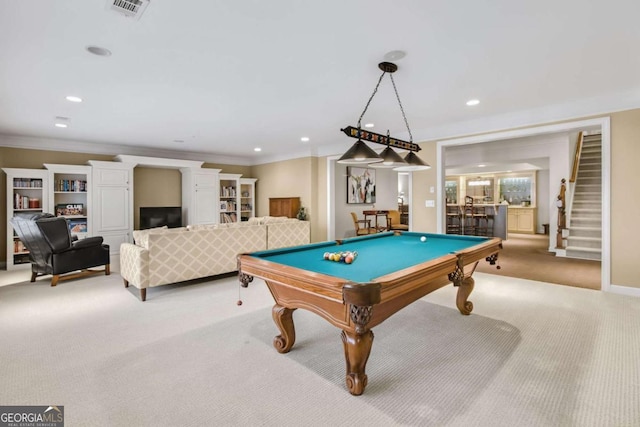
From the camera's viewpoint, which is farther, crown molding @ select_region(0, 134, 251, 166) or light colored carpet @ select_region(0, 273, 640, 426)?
crown molding @ select_region(0, 134, 251, 166)

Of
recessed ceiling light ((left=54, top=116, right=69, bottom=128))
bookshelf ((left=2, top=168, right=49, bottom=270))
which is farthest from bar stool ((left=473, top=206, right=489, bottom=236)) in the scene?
bookshelf ((left=2, top=168, right=49, bottom=270))

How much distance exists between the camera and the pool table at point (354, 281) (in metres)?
1.67

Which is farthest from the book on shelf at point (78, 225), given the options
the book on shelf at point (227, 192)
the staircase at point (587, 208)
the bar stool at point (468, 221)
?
the staircase at point (587, 208)

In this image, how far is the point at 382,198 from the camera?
9.29m

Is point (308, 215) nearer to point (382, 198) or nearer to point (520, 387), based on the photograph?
point (382, 198)

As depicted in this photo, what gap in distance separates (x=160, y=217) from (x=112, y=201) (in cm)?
112

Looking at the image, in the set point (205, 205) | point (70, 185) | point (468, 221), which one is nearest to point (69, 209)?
point (70, 185)

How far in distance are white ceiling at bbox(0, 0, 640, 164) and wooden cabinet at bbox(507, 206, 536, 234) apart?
7.22 metres

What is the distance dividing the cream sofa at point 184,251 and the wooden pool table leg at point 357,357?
2.86 m

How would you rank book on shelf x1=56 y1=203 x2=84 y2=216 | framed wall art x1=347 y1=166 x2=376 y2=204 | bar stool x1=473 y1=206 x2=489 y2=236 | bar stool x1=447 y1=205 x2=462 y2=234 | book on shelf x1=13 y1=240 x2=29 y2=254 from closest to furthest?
book on shelf x1=13 y1=240 x2=29 y2=254 → book on shelf x1=56 y1=203 x2=84 y2=216 → framed wall art x1=347 y1=166 x2=376 y2=204 → bar stool x1=473 y1=206 x2=489 y2=236 → bar stool x1=447 y1=205 x2=462 y2=234

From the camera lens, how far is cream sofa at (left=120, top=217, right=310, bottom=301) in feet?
12.2

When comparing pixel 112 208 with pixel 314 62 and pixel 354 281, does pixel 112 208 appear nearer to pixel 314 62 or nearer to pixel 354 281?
pixel 314 62

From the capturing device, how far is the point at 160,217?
23.9 ft

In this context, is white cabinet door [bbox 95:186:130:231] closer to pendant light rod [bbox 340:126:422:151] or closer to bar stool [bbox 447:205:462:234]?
pendant light rod [bbox 340:126:422:151]
